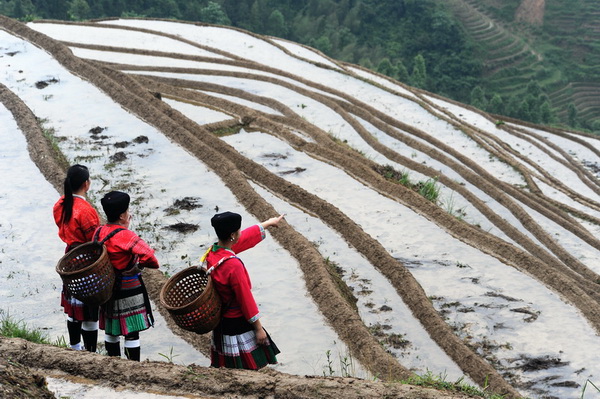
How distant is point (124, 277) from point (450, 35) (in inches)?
3165

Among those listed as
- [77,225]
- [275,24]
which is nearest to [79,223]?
[77,225]

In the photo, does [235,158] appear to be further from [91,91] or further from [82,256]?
[82,256]

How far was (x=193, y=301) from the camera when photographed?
194 inches

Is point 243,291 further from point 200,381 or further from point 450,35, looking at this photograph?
point 450,35

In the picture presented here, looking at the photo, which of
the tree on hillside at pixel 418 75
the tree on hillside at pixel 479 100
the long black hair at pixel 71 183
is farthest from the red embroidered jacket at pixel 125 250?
the tree on hillside at pixel 418 75

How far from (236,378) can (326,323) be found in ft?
10.6

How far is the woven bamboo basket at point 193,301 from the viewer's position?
4961 mm

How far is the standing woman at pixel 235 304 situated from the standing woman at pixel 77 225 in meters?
1.27

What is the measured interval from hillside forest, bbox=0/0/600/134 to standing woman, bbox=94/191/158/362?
59.8 meters

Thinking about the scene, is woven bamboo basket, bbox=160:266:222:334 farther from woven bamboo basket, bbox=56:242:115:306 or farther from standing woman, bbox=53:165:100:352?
standing woman, bbox=53:165:100:352

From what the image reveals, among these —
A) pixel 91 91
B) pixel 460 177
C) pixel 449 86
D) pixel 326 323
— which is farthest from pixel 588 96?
pixel 326 323

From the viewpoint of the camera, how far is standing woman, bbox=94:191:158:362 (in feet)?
18.0

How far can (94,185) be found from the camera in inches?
444

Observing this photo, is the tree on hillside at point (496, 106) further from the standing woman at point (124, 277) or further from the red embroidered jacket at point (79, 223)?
the standing woman at point (124, 277)
